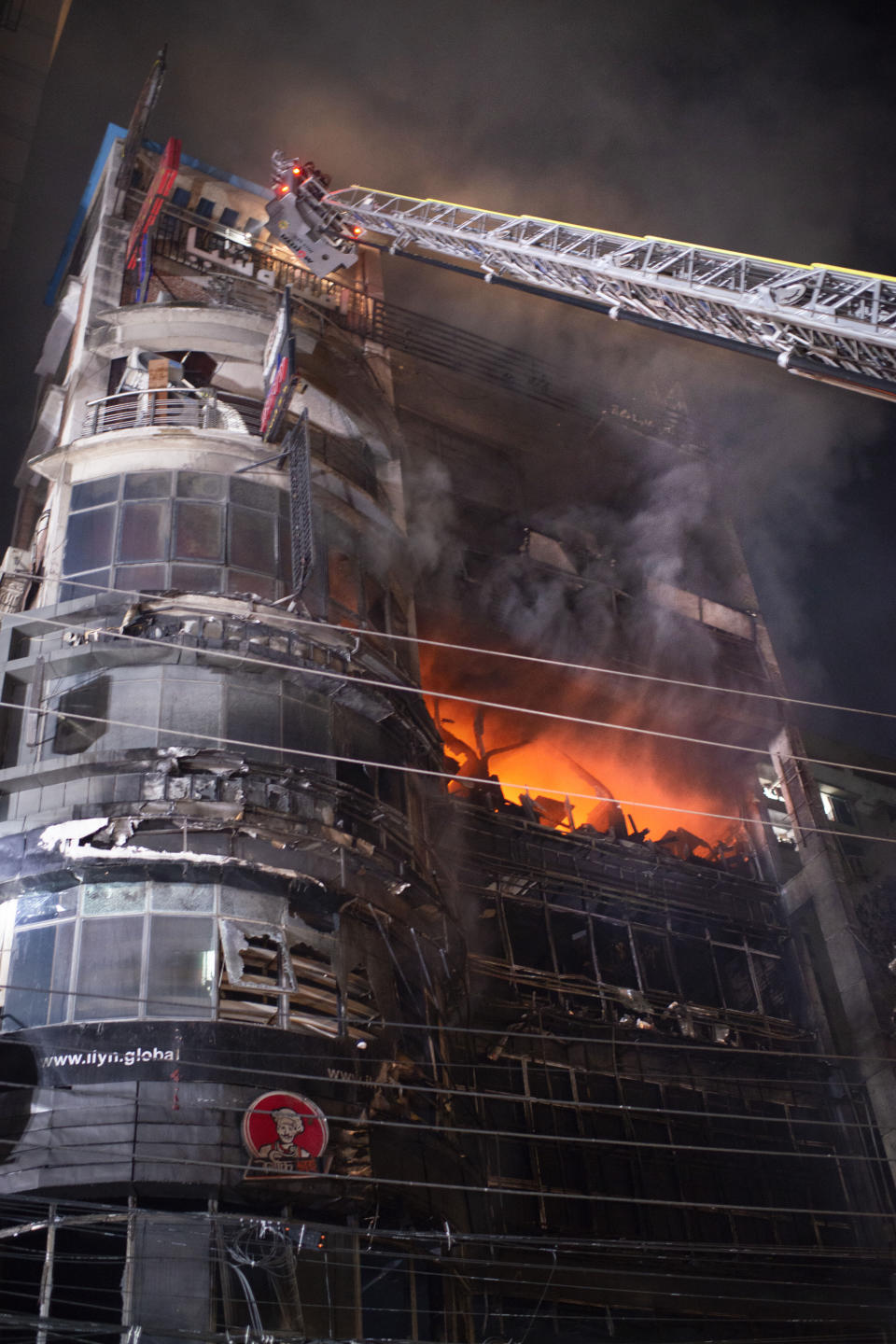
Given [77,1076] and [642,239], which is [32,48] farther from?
[77,1076]

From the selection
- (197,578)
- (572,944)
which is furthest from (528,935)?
(197,578)

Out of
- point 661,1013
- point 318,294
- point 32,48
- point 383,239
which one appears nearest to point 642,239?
point 318,294

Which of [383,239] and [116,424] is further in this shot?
[383,239]

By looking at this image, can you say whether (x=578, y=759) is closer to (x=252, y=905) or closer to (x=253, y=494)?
(x=253, y=494)

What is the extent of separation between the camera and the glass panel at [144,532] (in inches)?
965

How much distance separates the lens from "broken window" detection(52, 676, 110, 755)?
21859mm

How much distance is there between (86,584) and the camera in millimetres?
24078

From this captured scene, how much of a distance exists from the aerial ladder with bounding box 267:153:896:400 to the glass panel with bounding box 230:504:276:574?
1005 centimetres

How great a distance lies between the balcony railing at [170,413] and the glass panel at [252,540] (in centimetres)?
249

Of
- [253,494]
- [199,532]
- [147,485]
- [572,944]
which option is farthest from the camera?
[572,944]

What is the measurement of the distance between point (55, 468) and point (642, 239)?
14.4 metres

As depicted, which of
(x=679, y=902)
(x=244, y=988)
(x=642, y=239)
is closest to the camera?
(x=244, y=988)

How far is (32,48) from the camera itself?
46.8 m

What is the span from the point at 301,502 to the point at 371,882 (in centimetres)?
877
